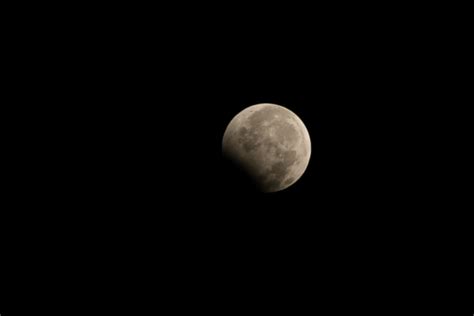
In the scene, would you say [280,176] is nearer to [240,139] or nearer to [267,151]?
[267,151]

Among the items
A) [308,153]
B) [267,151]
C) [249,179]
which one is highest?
[308,153]

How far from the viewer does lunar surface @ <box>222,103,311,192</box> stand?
4.13 m

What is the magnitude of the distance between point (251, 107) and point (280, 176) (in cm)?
108

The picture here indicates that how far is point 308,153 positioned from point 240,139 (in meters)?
1.03

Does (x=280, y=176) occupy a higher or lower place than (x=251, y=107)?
lower

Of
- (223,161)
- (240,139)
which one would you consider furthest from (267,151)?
(223,161)

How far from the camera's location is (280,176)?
4.27 metres

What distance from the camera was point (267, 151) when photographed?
13.5ft

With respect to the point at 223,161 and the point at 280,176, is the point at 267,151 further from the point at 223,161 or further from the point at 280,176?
the point at 223,161

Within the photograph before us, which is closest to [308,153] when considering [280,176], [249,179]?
[280,176]

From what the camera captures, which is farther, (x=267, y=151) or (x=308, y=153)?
(x=308, y=153)

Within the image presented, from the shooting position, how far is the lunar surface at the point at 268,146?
13.5 feet

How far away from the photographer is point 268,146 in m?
4.11

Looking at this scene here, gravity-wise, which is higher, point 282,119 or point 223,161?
point 282,119
